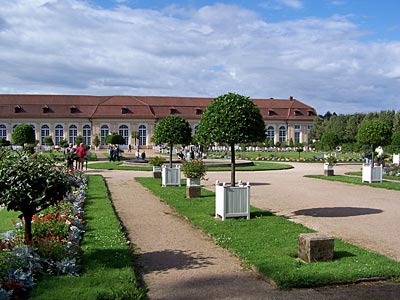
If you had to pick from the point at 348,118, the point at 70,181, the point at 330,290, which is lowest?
the point at 330,290

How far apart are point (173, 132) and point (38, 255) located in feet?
42.3

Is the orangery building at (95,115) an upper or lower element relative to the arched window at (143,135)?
upper

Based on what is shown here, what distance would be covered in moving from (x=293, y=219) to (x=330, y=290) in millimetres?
4744

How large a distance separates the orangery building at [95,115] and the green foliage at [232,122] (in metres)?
51.0

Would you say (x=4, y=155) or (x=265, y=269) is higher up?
(x=4, y=155)

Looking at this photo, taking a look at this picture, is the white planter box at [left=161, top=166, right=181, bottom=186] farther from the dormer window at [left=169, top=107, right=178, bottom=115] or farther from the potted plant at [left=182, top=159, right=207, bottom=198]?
the dormer window at [left=169, top=107, right=178, bottom=115]

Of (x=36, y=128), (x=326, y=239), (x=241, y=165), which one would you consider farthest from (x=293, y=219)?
(x=36, y=128)

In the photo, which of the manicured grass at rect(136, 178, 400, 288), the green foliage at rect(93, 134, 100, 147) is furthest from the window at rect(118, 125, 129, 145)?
the manicured grass at rect(136, 178, 400, 288)

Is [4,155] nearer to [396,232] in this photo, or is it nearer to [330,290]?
[330,290]

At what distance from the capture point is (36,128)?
62.8 m

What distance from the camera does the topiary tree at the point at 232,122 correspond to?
9.88m

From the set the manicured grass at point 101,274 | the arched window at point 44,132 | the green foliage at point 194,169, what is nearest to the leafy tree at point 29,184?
the manicured grass at point 101,274

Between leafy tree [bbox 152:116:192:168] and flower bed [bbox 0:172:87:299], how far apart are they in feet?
34.1

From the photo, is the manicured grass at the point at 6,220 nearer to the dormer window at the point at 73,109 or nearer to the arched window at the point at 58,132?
the arched window at the point at 58,132
